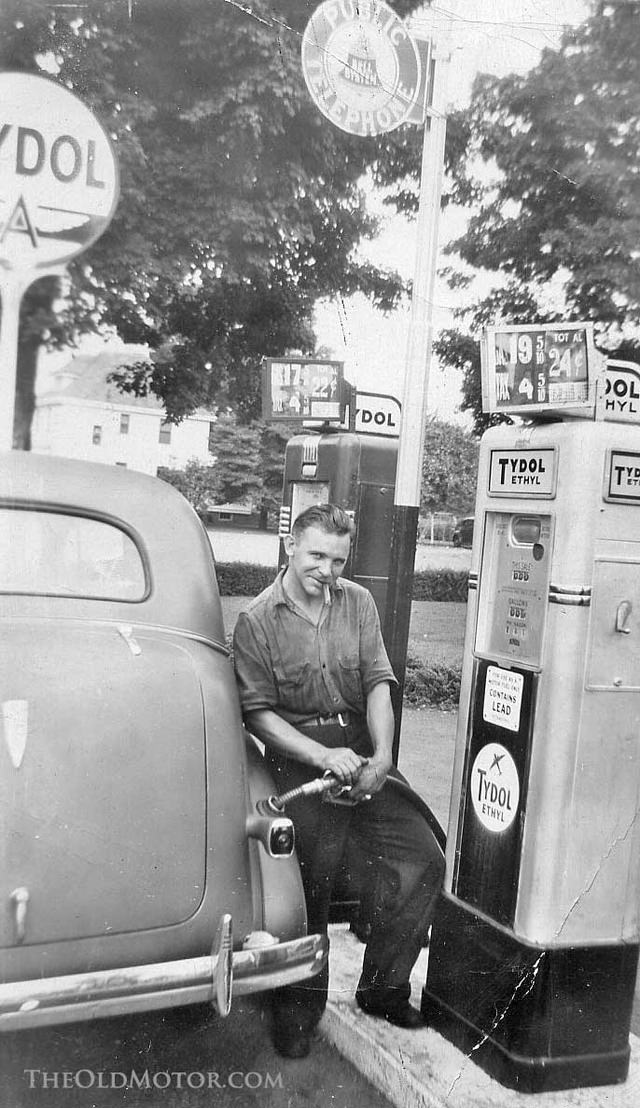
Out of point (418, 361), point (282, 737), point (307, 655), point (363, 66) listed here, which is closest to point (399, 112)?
point (363, 66)

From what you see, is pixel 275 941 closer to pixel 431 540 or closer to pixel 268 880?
pixel 268 880

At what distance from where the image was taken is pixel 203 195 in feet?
10.6

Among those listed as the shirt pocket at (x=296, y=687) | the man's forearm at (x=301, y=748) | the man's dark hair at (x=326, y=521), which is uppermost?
the man's dark hair at (x=326, y=521)

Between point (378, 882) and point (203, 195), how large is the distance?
2.49m

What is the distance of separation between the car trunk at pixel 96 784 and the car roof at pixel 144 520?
0.18m

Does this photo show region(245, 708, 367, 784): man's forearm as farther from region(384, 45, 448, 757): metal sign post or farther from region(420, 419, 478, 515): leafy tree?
region(420, 419, 478, 515): leafy tree

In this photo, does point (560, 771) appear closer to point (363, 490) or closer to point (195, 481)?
point (195, 481)

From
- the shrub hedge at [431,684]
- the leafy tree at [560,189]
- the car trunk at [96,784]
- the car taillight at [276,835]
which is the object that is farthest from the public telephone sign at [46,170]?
the shrub hedge at [431,684]

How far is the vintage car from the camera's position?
1.93m

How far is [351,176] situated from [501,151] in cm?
84

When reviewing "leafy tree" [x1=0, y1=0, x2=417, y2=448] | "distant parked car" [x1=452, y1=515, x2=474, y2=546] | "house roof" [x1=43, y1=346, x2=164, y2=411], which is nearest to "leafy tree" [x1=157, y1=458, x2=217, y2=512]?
"leafy tree" [x1=0, y1=0, x2=417, y2=448]

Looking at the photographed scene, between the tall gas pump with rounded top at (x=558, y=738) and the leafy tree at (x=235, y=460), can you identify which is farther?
the leafy tree at (x=235, y=460)

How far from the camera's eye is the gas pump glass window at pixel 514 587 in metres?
2.34

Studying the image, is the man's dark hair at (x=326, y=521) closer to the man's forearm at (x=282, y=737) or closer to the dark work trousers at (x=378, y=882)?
the man's forearm at (x=282, y=737)
